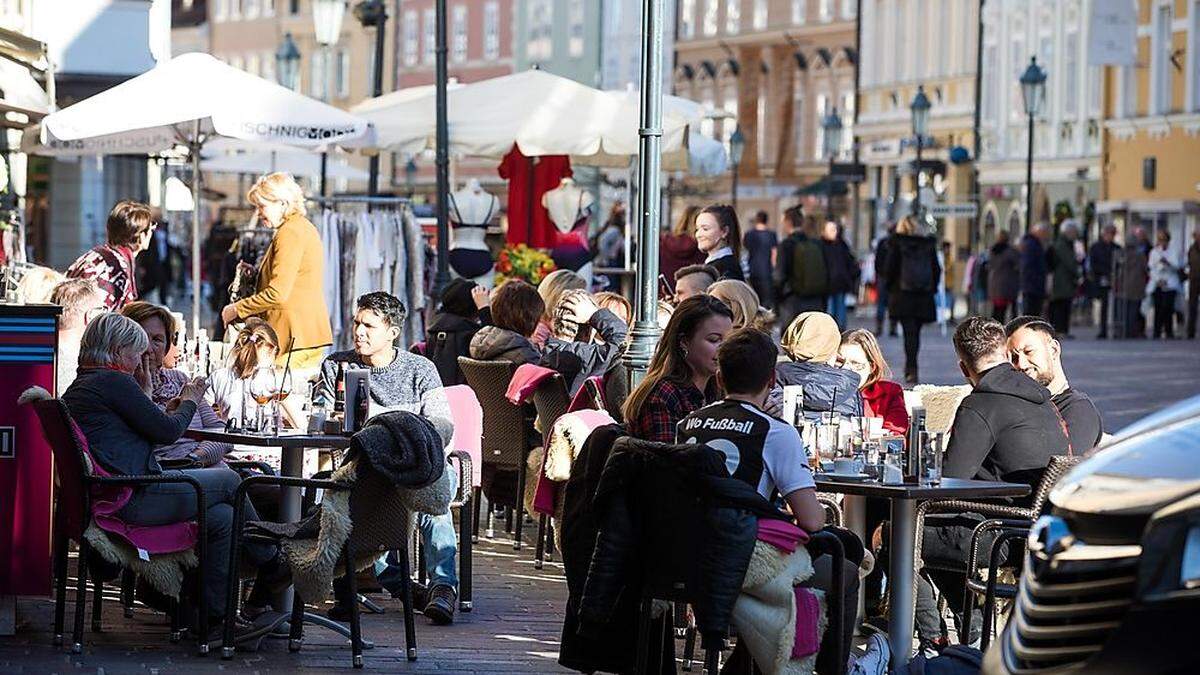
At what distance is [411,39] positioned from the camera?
331 ft

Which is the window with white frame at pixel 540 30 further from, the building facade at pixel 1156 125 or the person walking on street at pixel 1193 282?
the person walking on street at pixel 1193 282

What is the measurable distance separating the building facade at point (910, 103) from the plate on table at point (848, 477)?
49444 millimetres

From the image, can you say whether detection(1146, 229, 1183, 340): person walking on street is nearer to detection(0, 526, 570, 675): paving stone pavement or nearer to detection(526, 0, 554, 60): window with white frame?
detection(0, 526, 570, 675): paving stone pavement

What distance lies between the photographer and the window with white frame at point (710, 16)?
91.8 meters

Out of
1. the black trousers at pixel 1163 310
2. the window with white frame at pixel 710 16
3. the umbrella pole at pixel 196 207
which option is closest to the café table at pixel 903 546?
the umbrella pole at pixel 196 207

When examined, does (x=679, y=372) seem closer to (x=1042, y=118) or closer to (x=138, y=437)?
(x=138, y=437)

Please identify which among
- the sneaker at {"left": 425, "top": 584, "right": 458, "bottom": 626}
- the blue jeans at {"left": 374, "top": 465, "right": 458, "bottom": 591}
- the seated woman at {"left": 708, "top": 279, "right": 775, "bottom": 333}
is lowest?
the sneaker at {"left": 425, "top": 584, "right": 458, "bottom": 626}

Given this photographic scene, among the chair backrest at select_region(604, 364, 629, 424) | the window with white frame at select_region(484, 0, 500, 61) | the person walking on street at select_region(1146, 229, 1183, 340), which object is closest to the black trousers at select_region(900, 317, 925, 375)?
the person walking on street at select_region(1146, 229, 1183, 340)

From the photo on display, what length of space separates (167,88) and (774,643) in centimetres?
→ 1042

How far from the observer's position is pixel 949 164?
6412 centimetres

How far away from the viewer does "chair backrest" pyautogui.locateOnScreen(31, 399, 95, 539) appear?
9852 millimetres

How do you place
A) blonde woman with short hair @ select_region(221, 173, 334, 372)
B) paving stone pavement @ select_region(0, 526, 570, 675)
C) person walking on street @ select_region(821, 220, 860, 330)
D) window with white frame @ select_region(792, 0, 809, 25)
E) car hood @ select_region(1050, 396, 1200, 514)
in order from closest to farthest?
car hood @ select_region(1050, 396, 1200, 514)
paving stone pavement @ select_region(0, 526, 570, 675)
blonde woman with short hair @ select_region(221, 173, 334, 372)
person walking on street @ select_region(821, 220, 860, 330)
window with white frame @ select_region(792, 0, 809, 25)

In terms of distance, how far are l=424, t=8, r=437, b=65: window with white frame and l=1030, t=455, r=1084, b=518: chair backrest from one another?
293ft

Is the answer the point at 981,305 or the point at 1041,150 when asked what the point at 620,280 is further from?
the point at 1041,150
